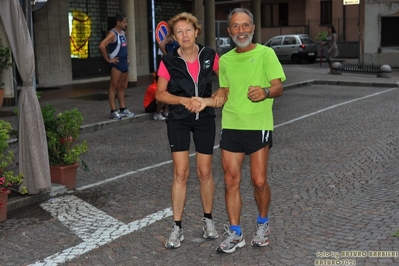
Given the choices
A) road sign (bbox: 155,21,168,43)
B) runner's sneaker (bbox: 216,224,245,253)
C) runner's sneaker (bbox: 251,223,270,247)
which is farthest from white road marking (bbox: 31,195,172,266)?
road sign (bbox: 155,21,168,43)

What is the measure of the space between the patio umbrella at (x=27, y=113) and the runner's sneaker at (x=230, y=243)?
8.45ft

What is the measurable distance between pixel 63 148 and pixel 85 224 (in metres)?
1.63

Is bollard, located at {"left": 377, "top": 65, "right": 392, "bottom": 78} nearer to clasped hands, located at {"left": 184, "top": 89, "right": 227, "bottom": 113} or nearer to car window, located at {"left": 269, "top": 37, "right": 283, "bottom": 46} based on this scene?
car window, located at {"left": 269, "top": 37, "right": 283, "bottom": 46}

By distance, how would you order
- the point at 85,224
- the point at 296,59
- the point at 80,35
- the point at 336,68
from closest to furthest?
the point at 85,224
the point at 80,35
the point at 336,68
the point at 296,59

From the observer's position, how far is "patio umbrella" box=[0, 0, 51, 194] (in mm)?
6465

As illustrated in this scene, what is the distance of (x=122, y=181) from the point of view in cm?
767

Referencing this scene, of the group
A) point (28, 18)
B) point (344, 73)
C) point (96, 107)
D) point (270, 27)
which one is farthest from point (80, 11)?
point (270, 27)

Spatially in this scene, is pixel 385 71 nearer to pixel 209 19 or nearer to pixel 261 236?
pixel 209 19

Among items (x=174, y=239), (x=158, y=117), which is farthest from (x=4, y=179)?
(x=158, y=117)

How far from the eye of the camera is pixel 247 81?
4723 millimetres

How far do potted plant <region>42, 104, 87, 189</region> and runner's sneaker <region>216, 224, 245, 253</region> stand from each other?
2.87 metres

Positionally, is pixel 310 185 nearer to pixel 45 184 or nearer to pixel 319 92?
pixel 45 184

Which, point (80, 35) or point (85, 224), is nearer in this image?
point (85, 224)

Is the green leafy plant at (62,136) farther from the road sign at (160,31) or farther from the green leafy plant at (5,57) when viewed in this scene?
the green leafy plant at (5,57)
